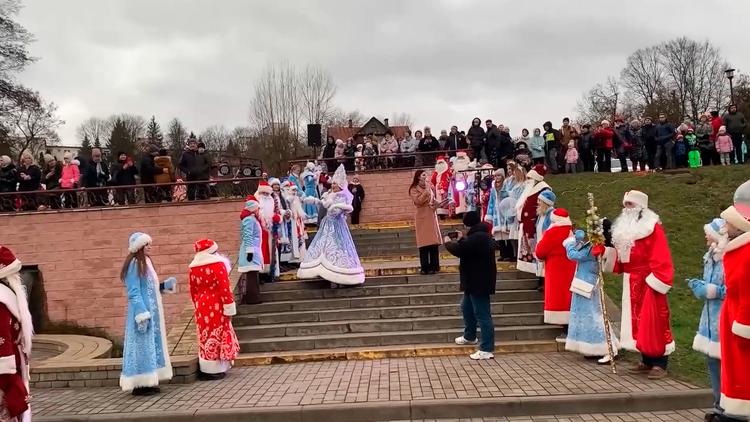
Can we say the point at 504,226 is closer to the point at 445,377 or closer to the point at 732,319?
the point at 445,377

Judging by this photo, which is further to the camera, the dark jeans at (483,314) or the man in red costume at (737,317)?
the dark jeans at (483,314)

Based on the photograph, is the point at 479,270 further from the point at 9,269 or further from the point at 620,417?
the point at 9,269

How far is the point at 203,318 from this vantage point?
7.93 meters

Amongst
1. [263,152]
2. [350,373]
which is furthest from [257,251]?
[263,152]

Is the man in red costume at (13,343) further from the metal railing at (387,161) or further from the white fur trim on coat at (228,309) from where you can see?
the metal railing at (387,161)

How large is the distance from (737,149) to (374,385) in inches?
632

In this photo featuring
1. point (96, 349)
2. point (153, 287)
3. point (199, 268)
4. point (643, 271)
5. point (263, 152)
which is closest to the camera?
point (643, 271)

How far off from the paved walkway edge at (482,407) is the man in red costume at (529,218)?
425cm

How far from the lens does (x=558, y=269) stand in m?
8.34

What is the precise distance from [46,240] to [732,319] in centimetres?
1641

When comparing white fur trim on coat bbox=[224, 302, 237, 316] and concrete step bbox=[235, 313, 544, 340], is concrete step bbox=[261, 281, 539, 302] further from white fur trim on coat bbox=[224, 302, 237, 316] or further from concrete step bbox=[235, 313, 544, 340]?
white fur trim on coat bbox=[224, 302, 237, 316]

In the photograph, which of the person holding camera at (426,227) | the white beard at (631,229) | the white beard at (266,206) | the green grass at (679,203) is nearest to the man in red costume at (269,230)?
the white beard at (266,206)

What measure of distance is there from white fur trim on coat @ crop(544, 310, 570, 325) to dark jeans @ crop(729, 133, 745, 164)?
12.8 m

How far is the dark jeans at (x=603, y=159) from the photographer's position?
18.5m
